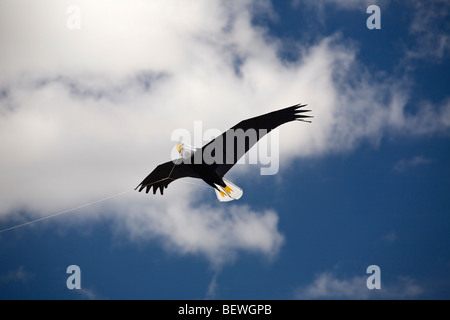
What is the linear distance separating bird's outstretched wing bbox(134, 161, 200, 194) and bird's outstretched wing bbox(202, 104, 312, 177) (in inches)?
39.4

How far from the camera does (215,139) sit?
15633mm

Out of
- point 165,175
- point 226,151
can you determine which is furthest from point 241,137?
point 165,175

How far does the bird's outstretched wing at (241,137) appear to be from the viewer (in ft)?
51.1

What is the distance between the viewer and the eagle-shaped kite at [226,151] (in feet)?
51.4

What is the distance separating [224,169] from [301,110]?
3390mm

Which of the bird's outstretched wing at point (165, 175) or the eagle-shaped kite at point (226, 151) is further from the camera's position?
the bird's outstretched wing at point (165, 175)

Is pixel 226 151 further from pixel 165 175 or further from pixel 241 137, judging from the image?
pixel 165 175

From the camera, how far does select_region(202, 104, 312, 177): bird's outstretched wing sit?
15570 mm

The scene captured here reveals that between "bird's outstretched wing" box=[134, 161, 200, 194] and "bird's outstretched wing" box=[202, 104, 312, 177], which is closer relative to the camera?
"bird's outstretched wing" box=[202, 104, 312, 177]

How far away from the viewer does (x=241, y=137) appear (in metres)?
16.2
